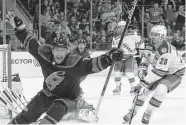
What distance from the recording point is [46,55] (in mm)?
2971

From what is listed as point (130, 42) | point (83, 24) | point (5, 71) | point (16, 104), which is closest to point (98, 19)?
point (83, 24)

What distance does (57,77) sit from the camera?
292 cm

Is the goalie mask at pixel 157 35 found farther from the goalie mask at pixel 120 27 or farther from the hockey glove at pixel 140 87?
the goalie mask at pixel 120 27

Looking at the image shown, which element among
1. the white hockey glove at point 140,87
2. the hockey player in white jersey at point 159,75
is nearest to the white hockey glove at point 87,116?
the hockey player in white jersey at point 159,75

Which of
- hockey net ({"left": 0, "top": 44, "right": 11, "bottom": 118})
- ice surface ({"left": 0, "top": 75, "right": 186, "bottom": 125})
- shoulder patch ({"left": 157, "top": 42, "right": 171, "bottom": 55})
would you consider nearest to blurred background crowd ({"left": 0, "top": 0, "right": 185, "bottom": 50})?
ice surface ({"left": 0, "top": 75, "right": 186, "bottom": 125})

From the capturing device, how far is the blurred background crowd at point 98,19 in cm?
870

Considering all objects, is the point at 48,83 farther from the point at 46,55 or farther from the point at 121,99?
the point at 121,99

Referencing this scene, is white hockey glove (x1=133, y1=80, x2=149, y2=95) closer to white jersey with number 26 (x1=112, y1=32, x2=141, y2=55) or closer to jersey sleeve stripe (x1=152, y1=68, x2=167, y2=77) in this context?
jersey sleeve stripe (x1=152, y1=68, x2=167, y2=77)

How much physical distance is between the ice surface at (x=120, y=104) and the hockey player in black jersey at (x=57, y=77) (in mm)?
1193

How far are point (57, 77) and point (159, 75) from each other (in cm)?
138

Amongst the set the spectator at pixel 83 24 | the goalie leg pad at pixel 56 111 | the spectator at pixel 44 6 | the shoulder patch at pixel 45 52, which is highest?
the spectator at pixel 44 6

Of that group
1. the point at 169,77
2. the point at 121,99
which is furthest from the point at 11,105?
the point at 121,99

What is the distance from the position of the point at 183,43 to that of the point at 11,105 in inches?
227

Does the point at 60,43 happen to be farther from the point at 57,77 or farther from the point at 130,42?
the point at 130,42
